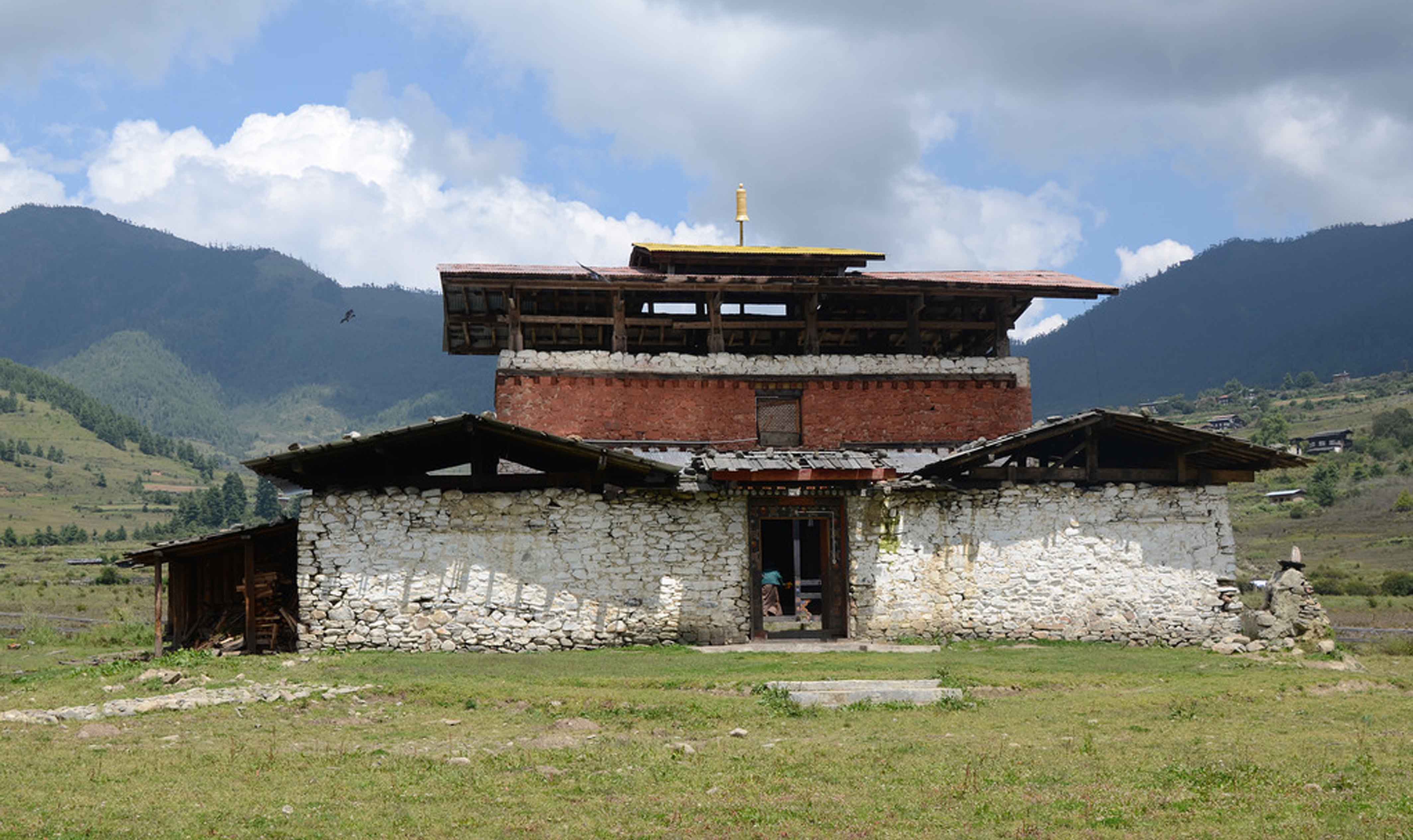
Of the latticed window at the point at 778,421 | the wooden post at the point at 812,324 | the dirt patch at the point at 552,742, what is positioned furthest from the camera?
the wooden post at the point at 812,324

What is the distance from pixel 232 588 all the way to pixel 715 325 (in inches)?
448

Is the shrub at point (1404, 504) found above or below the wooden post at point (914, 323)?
below

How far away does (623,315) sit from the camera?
2691 cm

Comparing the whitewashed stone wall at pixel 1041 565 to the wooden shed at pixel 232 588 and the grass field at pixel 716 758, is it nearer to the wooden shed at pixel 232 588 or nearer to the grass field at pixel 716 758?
the grass field at pixel 716 758

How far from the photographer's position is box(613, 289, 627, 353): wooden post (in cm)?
2655

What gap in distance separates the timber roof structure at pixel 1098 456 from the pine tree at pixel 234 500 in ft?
322

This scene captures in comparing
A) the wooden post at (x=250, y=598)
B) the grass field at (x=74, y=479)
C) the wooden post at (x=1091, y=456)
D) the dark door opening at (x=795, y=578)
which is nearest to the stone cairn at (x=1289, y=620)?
the wooden post at (x=1091, y=456)

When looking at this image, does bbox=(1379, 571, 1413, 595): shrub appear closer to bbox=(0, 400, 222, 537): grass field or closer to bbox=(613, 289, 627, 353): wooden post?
bbox=(613, 289, 627, 353): wooden post

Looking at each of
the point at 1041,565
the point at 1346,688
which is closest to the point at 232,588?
the point at 1041,565

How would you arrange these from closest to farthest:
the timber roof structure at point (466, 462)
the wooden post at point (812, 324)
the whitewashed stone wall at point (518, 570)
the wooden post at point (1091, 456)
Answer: the timber roof structure at point (466, 462) → the whitewashed stone wall at point (518, 570) → the wooden post at point (1091, 456) → the wooden post at point (812, 324)

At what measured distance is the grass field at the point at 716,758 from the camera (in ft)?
30.0

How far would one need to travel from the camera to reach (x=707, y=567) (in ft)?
71.3

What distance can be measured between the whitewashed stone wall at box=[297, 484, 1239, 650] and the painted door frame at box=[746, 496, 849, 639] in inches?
8.1

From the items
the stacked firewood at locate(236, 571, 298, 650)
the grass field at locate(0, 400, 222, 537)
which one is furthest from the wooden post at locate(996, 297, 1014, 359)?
the grass field at locate(0, 400, 222, 537)
